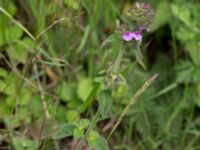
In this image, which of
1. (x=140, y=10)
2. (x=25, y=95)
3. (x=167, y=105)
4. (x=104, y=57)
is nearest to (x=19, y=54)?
(x=25, y=95)

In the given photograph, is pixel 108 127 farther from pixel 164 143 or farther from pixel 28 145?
pixel 28 145

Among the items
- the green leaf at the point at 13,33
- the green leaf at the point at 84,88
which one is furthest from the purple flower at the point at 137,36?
the green leaf at the point at 13,33

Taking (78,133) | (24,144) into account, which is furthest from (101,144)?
(24,144)

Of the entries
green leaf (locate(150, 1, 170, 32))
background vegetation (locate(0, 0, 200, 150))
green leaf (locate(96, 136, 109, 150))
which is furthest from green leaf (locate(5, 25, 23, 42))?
green leaf (locate(96, 136, 109, 150))

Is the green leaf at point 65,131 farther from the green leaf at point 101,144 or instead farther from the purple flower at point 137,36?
the purple flower at point 137,36

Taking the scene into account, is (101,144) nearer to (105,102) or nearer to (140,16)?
(105,102)

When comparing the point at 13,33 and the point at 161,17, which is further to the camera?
the point at 161,17

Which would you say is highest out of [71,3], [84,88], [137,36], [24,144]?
[71,3]

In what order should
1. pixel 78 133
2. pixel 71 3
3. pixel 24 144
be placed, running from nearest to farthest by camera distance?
1. pixel 78 133
2. pixel 24 144
3. pixel 71 3
